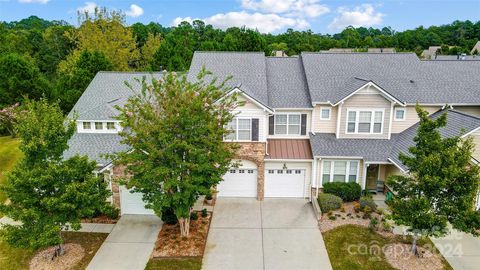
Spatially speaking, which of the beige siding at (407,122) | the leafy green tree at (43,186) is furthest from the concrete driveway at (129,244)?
the beige siding at (407,122)

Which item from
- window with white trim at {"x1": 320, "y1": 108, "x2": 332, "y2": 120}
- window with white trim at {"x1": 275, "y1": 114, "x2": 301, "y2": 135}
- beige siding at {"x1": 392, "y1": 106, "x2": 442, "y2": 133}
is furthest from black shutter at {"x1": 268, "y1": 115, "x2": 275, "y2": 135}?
beige siding at {"x1": 392, "y1": 106, "x2": 442, "y2": 133}

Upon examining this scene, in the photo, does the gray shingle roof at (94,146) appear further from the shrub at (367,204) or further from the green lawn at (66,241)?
the shrub at (367,204)

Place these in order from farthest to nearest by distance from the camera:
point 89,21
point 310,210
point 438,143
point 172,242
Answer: point 89,21 < point 310,210 < point 172,242 < point 438,143

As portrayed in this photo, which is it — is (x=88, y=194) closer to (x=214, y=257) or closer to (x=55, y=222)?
(x=55, y=222)

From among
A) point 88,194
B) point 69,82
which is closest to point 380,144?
point 88,194

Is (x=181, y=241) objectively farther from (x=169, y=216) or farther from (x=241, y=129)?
(x=241, y=129)

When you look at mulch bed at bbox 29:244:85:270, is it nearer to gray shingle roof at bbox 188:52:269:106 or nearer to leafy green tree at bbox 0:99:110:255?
leafy green tree at bbox 0:99:110:255
